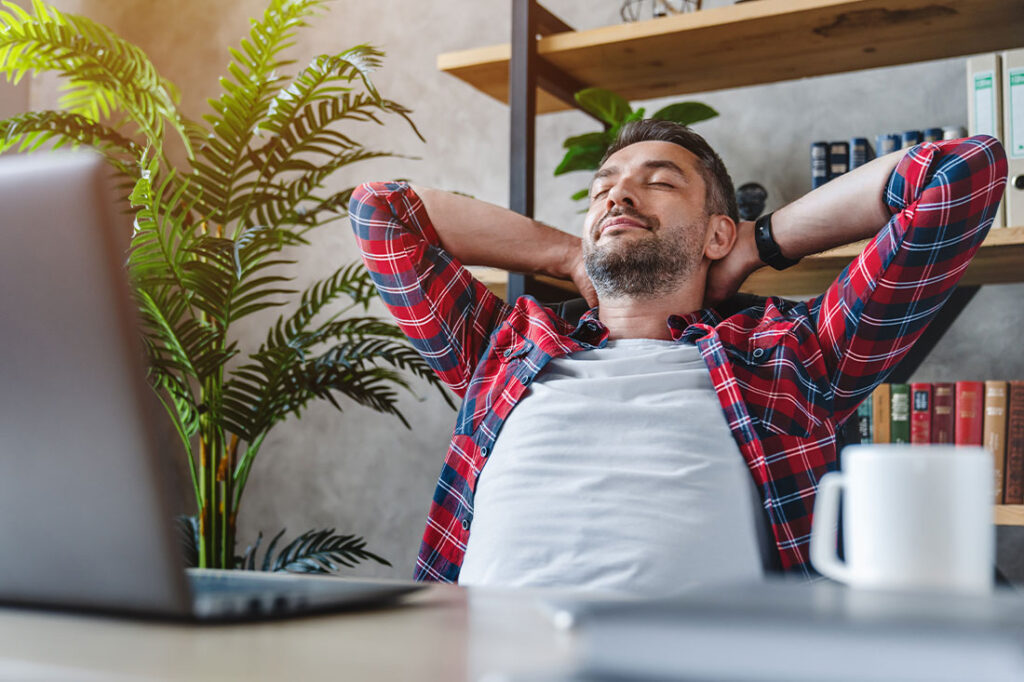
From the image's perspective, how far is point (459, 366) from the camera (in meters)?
1.60

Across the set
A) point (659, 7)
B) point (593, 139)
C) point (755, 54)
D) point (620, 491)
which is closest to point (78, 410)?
point (620, 491)

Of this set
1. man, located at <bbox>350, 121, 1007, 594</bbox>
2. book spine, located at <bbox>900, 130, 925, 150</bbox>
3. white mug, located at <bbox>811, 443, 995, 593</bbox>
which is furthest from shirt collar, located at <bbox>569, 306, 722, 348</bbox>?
white mug, located at <bbox>811, 443, 995, 593</bbox>

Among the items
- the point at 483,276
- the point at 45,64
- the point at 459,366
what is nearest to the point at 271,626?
the point at 459,366

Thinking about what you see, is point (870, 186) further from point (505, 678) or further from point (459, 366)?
point (505, 678)

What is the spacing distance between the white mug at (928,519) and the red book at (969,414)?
1.40m

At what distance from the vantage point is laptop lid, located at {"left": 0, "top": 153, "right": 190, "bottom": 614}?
43 cm

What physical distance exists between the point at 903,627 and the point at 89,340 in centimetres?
37

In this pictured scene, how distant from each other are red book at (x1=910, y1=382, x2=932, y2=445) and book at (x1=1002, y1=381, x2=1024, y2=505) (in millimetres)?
140

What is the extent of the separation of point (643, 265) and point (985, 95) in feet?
2.70

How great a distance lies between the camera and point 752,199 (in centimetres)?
210

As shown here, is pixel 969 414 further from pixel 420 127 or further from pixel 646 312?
pixel 420 127

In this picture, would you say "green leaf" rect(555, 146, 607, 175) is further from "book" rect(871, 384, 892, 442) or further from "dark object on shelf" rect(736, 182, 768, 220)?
"book" rect(871, 384, 892, 442)

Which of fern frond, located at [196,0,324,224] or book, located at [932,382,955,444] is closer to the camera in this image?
book, located at [932,382,955,444]

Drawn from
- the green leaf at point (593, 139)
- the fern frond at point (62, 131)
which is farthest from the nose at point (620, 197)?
the fern frond at point (62, 131)
